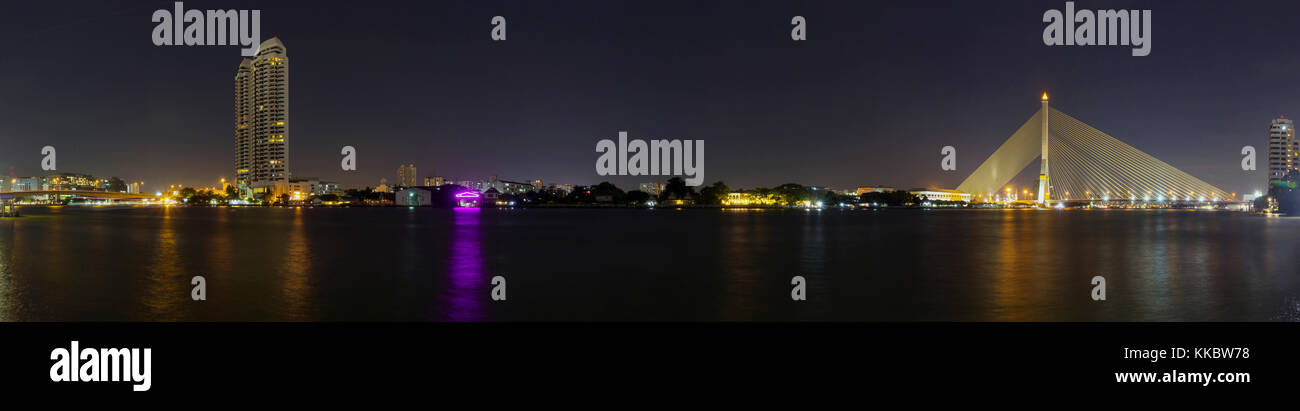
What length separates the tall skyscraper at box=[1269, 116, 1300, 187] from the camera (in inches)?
7239

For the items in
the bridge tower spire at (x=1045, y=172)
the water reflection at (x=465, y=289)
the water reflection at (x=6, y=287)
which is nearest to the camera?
the water reflection at (x=6, y=287)

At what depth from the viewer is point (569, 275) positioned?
66.5 ft

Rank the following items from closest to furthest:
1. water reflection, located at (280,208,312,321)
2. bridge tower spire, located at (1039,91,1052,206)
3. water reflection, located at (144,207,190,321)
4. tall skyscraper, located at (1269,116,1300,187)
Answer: water reflection, located at (144,207,190,321) → water reflection, located at (280,208,312,321) → bridge tower spire, located at (1039,91,1052,206) → tall skyscraper, located at (1269,116,1300,187)

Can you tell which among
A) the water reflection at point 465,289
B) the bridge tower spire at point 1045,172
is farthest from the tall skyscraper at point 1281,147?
the water reflection at point 465,289

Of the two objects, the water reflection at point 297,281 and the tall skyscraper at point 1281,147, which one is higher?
the tall skyscraper at point 1281,147

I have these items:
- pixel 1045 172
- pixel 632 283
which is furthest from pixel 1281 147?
pixel 632 283

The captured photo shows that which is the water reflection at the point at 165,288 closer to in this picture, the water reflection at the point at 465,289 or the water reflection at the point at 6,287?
the water reflection at the point at 6,287

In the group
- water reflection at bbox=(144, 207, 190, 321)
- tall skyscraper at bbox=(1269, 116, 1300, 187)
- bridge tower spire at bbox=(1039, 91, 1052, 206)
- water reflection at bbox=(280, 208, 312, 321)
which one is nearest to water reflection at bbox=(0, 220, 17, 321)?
water reflection at bbox=(144, 207, 190, 321)

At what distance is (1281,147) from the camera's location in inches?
7343

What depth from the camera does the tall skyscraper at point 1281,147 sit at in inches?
7239

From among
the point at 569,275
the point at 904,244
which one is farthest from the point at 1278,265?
the point at 569,275

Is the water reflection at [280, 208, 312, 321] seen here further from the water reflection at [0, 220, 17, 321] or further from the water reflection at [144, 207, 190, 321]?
the water reflection at [0, 220, 17, 321]
